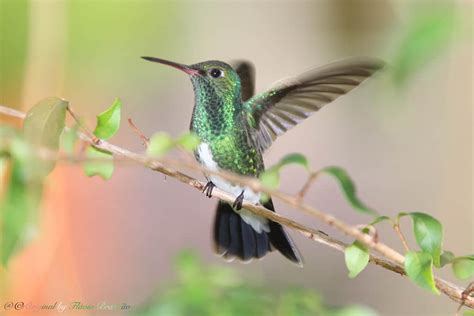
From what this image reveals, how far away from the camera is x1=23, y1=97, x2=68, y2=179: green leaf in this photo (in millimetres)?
984

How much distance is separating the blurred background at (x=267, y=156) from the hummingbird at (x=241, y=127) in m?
1.21

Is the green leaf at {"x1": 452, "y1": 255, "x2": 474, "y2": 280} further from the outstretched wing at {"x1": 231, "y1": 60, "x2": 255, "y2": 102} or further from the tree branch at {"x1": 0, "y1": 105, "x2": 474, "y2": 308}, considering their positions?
the outstretched wing at {"x1": 231, "y1": 60, "x2": 255, "y2": 102}

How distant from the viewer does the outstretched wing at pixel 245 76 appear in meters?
2.63

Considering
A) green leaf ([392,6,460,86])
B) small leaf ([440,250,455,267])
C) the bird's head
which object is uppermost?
green leaf ([392,6,460,86])

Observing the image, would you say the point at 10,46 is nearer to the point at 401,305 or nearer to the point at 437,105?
the point at 401,305

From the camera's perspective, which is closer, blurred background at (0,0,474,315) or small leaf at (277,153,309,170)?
small leaf at (277,153,309,170)

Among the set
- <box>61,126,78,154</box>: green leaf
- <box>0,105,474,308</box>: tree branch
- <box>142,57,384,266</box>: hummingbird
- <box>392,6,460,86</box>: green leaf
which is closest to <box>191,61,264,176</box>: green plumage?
<box>142,57,384,266</box>: hummingbird

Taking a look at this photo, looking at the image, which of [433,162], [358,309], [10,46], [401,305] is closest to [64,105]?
[358,309]

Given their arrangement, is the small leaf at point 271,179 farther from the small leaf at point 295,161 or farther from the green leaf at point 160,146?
the green leaf at point 160,146

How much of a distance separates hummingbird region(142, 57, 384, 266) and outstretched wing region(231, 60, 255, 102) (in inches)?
12.4

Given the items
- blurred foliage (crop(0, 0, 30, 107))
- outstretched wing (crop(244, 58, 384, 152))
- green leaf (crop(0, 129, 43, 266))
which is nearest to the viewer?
green leaf (crop(0, 129, 43, 266))

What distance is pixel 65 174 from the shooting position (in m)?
4.59

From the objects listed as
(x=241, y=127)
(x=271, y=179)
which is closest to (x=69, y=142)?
(x=271, y=179)

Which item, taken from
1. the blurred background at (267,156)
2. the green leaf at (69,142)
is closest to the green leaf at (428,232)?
the green leaf at (69,142)
